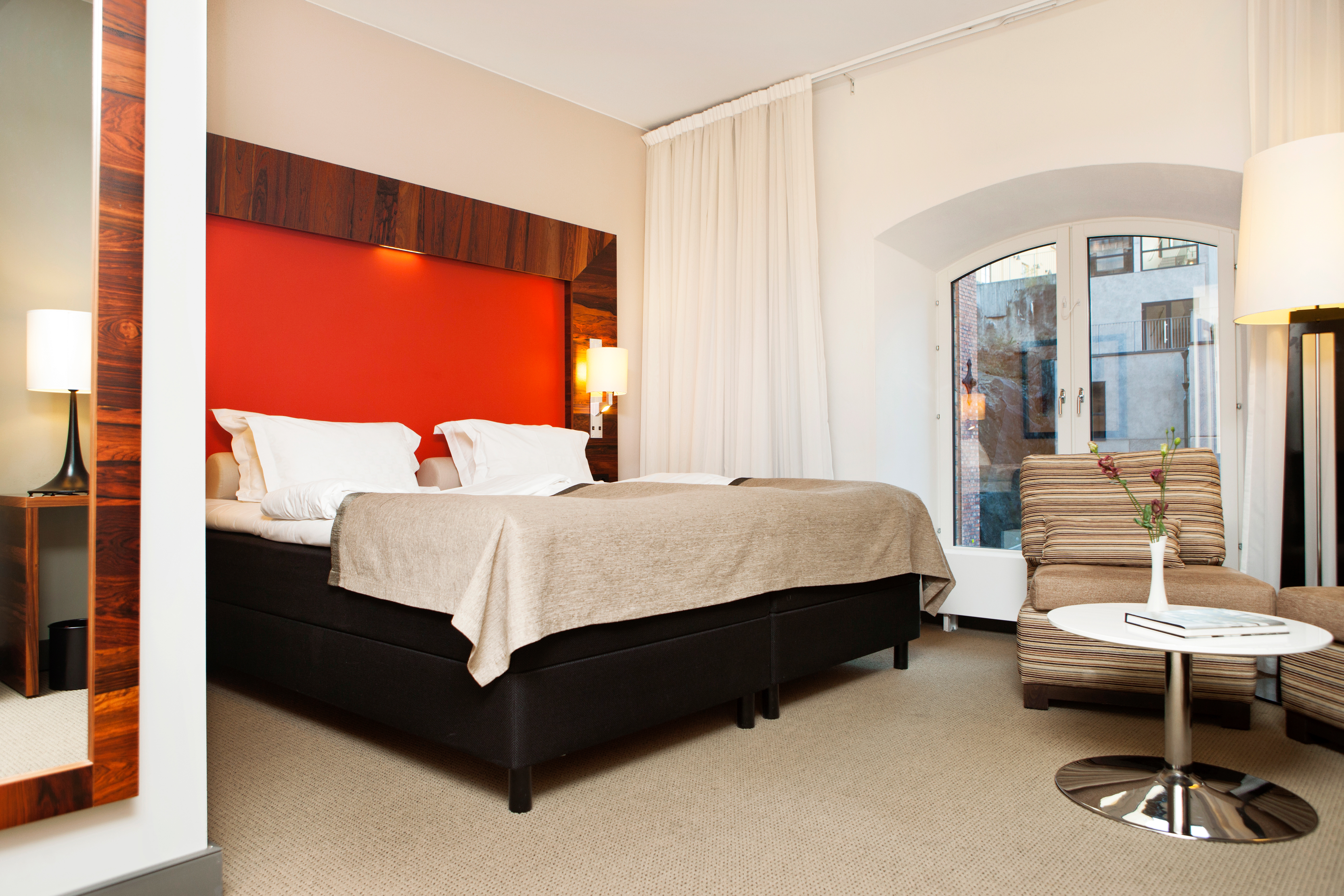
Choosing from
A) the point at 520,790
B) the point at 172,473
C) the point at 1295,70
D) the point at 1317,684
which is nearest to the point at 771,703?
the point at 520,790

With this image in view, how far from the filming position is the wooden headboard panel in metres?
3.50

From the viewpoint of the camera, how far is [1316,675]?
246cm

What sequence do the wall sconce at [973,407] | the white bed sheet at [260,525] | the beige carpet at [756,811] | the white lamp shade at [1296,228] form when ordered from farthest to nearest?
the wall sconce at [973,407] → the white lamp shade at [1296,228] → the white bed sheet at [260,525] → the beige carpet at [756,811]

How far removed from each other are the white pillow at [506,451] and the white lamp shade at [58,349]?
2.22 metres

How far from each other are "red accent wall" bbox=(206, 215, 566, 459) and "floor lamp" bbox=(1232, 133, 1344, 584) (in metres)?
3.32

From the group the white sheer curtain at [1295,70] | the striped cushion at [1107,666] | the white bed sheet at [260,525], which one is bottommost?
the striped cushion at [1107,666]

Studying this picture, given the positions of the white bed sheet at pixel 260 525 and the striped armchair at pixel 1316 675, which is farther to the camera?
the white bed sheet at pixel 260 525

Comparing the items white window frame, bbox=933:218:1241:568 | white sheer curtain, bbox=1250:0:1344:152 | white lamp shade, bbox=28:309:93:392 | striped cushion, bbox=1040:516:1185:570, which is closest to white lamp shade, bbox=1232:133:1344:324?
white sheer curtain, bbox=1250:0:1344:152

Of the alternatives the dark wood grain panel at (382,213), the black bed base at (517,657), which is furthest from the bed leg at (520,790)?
the dark wood grain panel at (382,213)

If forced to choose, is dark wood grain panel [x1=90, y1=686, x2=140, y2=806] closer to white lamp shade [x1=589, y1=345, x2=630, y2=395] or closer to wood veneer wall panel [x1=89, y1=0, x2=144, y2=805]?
wood veneer wall panel [x1=89, y1=0, x2=144, y2=805]

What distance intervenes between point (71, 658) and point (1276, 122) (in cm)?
417

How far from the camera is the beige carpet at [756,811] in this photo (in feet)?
5.66

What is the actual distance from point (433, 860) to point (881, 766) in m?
1.25

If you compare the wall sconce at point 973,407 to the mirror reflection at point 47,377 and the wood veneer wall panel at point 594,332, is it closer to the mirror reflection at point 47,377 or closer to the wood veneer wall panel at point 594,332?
the wood veneer wall panel at point 594,332
